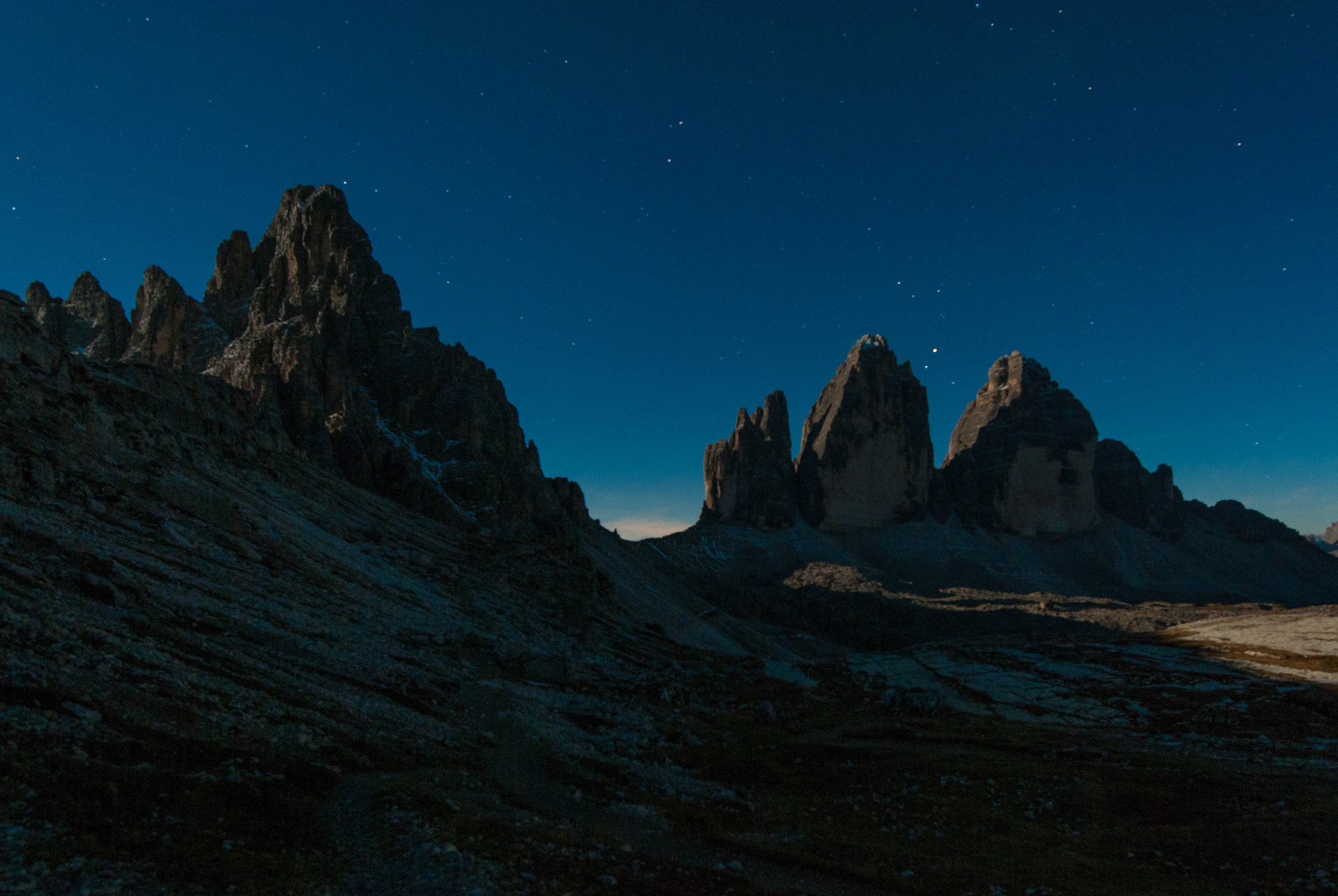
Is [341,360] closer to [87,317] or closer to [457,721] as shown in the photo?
[87,317]

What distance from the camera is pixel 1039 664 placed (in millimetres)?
93250

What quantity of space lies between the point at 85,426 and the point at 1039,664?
11028cm

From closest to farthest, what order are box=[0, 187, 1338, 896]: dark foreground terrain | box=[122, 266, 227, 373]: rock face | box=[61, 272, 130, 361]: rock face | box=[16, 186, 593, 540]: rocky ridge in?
box=[0, 187, 1338, 896]: dark foreground terrain
box=[16, 186, 593, 540]: rocky ridge
box=[122, 266, 227, 373]: rock face
box=[61, 272, 130, 361]: rock face

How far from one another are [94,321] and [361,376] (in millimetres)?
62721

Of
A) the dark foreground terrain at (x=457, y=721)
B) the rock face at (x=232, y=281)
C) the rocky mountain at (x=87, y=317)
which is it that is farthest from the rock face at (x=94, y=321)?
the dark foreground terrain at (x=457, y=721)

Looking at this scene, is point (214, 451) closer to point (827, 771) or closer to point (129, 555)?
point (129, 555)

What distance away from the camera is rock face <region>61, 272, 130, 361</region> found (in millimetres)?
128625

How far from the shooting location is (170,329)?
413ft

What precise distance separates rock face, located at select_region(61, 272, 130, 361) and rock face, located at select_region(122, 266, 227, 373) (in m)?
2.62

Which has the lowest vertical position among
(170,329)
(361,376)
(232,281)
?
(361,376)

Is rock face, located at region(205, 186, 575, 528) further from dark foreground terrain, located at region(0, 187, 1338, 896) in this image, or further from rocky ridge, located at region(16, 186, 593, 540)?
dark foreground terrain, located at region(0, 187, 1338, 896)

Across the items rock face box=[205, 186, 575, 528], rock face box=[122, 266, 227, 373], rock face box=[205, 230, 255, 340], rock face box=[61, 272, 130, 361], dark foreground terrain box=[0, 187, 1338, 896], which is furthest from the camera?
rock face box=[205, 230, 255, 340]

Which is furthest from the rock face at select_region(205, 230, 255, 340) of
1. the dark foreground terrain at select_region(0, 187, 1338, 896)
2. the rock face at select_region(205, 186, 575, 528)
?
the dark foreground terrain at select_region(0, 187, 1338, 896)

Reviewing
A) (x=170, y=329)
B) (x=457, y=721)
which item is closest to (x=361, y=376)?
(x=170, y=329)
